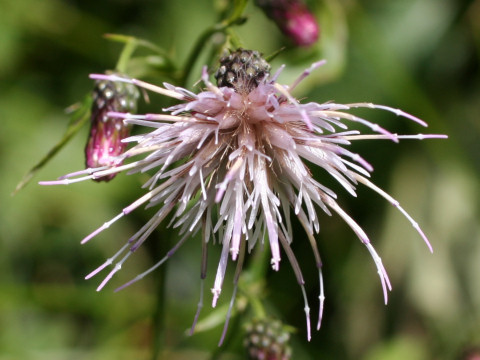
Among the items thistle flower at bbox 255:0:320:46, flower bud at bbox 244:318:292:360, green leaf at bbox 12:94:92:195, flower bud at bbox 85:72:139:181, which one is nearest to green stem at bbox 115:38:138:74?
flower bud at bbox 85:72:139:181

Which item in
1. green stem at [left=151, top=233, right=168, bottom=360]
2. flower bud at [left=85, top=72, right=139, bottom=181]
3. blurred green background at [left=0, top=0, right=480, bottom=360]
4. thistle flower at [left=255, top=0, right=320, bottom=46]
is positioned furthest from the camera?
blurred green background at [left=0, top=0, right=480, bottom=360]

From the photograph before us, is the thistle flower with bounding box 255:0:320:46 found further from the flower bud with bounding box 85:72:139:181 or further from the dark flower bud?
the dark flower bud

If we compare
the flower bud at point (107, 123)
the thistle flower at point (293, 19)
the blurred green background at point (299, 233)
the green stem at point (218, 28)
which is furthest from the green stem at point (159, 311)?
the thistle flower at point (293, 19)

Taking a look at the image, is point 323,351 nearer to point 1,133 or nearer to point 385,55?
point 385,55

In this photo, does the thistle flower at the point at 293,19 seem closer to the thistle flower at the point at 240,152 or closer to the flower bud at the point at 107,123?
the flower bud at the point at 107,123

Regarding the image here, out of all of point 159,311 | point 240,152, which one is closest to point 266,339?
point 159,311
